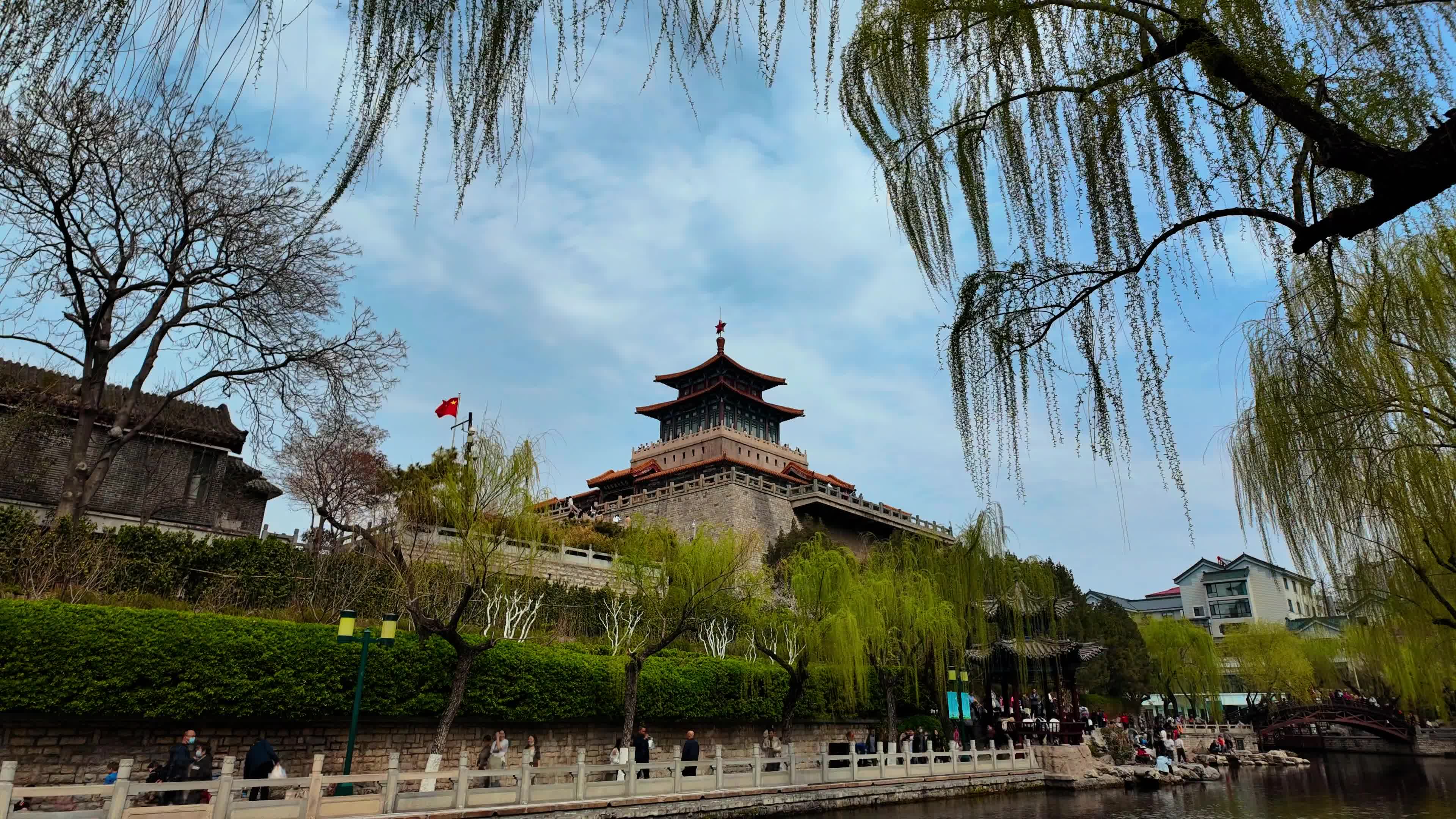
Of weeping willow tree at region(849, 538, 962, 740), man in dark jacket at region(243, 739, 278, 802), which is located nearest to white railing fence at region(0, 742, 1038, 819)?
man in dark jacket at region(243, 739, 278, 802)

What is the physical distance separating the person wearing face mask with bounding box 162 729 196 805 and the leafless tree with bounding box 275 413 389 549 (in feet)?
45.3

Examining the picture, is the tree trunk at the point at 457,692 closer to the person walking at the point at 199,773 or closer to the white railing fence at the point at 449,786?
the white railing fence at the point at 449,786

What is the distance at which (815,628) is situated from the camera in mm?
16094

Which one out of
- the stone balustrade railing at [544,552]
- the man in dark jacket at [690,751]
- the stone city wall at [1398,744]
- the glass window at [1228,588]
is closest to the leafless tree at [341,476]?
the stone balustrade railing at [544,552]

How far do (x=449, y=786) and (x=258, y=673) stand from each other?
120 inches

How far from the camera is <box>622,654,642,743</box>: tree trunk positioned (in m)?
12.5

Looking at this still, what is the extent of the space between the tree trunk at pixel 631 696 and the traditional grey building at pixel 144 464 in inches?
365

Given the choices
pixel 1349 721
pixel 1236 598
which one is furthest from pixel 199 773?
pixel 1236 598

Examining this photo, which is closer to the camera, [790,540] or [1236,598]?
[790,540]

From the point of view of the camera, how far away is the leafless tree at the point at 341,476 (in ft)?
74.5

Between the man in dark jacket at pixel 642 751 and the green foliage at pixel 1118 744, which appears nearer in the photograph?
the man in dark jacket at pixel 642 751

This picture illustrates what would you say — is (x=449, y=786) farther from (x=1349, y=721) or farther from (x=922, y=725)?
(x=1349, y=721)

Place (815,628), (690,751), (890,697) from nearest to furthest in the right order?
(690,751), (815,628), (890,697)

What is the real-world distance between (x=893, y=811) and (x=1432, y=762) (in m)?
23.3
